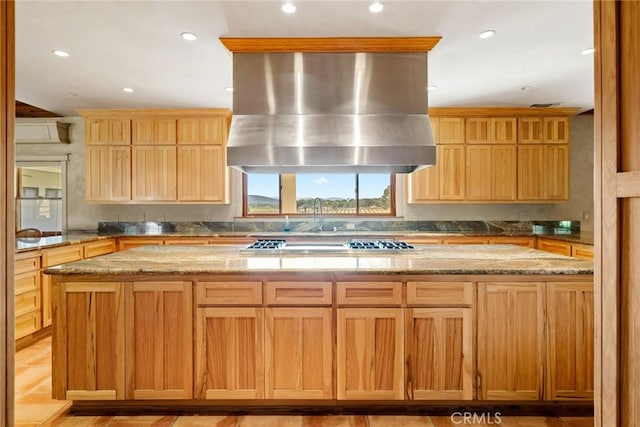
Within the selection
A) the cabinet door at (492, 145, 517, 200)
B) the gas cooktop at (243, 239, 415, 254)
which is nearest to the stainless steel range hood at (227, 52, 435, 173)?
the gas cooktop at (243, 239, 415, 254)

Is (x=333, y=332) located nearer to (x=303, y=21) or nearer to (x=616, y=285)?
(x=616, y=285)

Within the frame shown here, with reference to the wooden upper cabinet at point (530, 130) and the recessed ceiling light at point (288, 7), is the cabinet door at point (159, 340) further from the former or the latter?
the wooden upper cabinet at point (530, 130)

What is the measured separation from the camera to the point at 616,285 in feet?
3.17

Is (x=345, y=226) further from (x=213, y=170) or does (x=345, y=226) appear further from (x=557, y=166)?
(x=557, y=166)

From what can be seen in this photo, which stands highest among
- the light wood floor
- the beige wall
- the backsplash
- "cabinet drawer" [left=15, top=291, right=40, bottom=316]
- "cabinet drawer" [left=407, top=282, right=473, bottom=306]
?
the beige wall

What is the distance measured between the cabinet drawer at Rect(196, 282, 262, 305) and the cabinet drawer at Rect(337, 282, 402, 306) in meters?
0.49

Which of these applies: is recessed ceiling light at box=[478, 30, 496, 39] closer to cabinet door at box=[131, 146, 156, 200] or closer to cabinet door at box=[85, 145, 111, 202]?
cabinet door at box=[131, 146, 156, 200]

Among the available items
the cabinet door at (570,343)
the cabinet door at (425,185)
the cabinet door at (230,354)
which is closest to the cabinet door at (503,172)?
the cabinet door at (425,185)

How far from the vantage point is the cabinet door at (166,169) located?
4945mm

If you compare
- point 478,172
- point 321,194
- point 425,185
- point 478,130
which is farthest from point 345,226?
point 478,130

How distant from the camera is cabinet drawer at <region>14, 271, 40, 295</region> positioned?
340cm

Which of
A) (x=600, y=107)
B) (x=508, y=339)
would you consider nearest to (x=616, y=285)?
(x=600, y=107)

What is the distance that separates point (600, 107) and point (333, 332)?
67.3 inches

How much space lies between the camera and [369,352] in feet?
7.37
